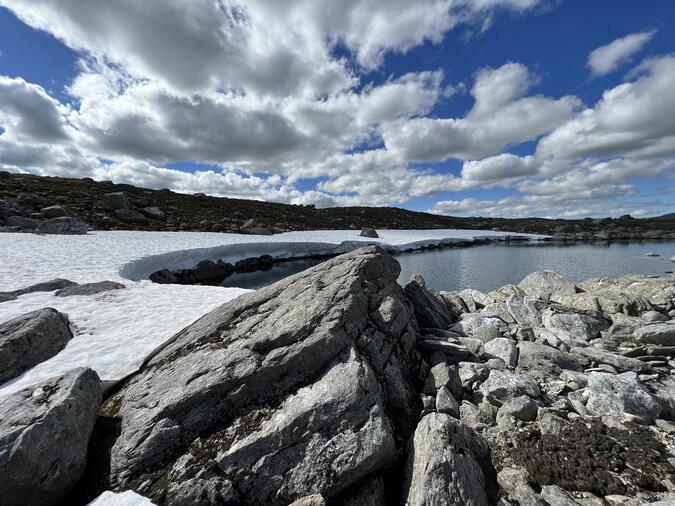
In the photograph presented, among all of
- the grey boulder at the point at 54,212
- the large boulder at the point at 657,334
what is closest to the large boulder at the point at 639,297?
the large boulder at the point at 657,334

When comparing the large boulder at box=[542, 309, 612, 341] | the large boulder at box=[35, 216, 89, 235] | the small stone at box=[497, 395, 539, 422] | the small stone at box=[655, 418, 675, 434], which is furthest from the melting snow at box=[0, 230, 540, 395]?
the large boulder at box=[542, 309, 612, 341]

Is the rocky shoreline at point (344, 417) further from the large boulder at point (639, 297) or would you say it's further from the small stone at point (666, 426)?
the large boulder at point (639, 297)

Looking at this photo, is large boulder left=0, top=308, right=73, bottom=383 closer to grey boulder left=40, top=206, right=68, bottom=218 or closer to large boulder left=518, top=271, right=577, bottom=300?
large boulder left=518, top=271, right=577, bottom=300

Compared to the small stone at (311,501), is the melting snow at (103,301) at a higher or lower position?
higher

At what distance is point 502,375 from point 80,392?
29.2ft

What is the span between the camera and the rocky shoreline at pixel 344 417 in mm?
4570

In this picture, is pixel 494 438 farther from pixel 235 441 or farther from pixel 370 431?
pixel 235 441

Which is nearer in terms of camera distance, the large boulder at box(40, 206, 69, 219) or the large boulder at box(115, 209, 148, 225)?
the large boulder at box(40, 206, 69, 219)

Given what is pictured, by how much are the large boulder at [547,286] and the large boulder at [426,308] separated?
6.42m

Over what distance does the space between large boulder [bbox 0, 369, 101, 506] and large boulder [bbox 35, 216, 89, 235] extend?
37.2 m

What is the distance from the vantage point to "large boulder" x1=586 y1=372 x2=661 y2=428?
550 centimetres

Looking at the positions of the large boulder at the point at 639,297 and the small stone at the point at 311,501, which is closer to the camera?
the small stone at the point at 311,501

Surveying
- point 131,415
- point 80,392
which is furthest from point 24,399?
point 131,415

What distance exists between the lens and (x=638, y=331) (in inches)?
333
